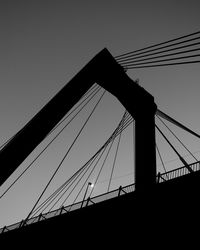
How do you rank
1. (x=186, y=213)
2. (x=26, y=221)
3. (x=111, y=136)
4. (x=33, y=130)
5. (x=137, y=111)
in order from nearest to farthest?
(x=186, y=213) < (x=33, y=130) < (x=137, y=111) < (x=111, y=136) < (x=26, y=221)

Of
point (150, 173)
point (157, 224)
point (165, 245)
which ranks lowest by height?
point (165, 245)

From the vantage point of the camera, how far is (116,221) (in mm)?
11828

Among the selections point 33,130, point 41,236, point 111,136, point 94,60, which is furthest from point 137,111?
point 41,236

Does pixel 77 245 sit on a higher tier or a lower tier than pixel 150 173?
lower

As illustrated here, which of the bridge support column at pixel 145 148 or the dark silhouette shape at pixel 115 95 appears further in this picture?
the bridge support column at pixel 145 148

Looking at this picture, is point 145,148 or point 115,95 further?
point 115,95

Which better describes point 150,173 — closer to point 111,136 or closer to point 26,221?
point 111,136

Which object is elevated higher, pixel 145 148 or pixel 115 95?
pixel 115 95

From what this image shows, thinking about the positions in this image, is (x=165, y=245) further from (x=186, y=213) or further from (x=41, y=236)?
(x=41, y=236)

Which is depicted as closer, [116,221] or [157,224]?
[157,224]

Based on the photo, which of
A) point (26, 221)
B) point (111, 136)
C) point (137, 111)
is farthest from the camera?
point (26, 221)

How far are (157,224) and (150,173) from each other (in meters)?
2.43

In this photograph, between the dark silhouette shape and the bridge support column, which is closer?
the dark silhouette shape

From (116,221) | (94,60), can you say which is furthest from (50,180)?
(94,60)
